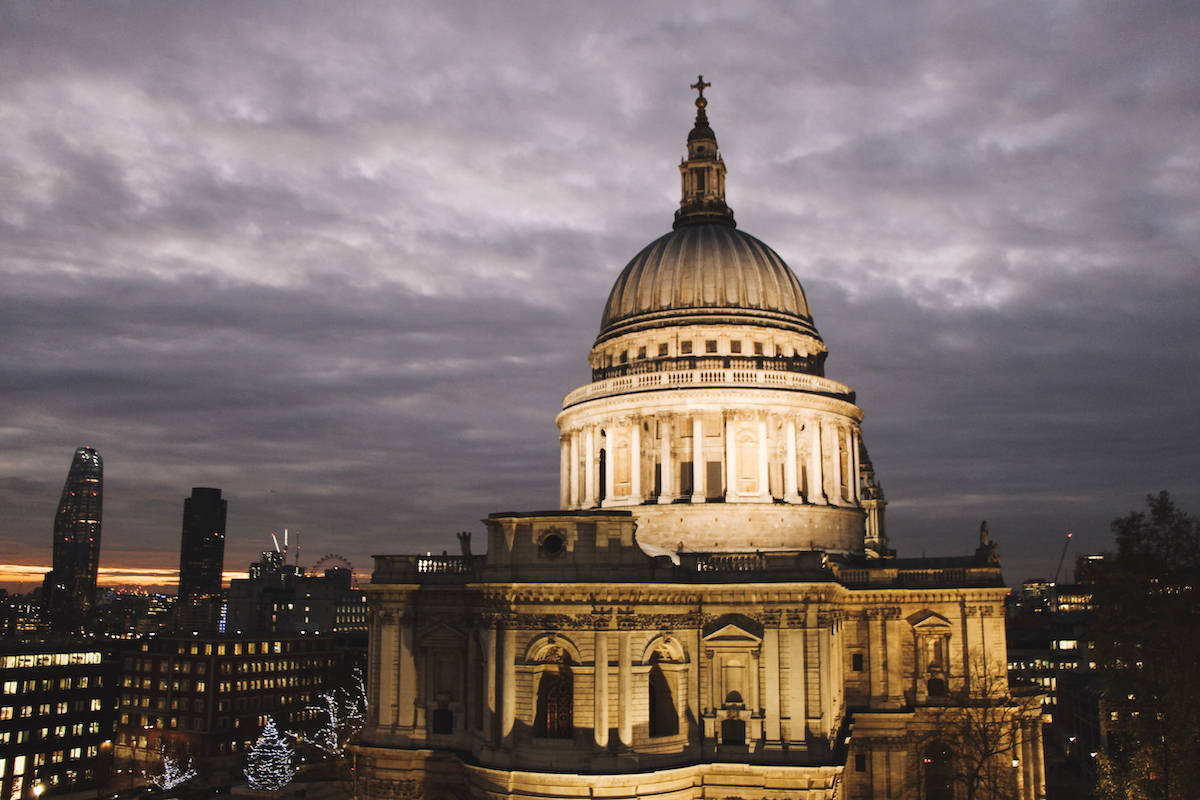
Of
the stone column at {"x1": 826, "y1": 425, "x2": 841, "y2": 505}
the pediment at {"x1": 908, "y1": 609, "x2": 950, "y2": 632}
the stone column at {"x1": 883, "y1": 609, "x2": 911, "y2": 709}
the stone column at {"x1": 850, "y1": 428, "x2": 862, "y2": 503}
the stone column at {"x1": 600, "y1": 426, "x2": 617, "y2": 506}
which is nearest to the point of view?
A: the stone column at {"x1": 883, "y1": 609, "x2": 911, "y2": 709}

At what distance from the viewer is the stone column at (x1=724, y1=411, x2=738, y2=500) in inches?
2549

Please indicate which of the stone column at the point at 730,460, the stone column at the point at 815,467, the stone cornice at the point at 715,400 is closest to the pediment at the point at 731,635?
the stone column at the point at 730,460

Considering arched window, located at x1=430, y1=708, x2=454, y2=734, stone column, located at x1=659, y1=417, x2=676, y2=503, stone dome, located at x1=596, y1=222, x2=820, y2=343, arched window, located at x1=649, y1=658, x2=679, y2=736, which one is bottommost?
arched window, located at x1=430, y1=708, x2=454, y2=734

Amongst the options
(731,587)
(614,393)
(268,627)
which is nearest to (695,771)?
(731,587)

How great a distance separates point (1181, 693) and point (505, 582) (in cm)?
3063

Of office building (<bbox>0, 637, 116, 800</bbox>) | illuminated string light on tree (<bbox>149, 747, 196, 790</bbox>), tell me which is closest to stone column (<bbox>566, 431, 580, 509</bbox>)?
illuminated string light on tree (<bbox>149, 747, 196, 790</bbox>)

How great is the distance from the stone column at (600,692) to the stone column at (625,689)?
618mm

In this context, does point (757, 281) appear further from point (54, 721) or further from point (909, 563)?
point (54, 721)

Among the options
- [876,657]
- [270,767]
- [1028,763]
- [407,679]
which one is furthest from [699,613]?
[270,767]

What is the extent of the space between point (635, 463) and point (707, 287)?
1405 cm

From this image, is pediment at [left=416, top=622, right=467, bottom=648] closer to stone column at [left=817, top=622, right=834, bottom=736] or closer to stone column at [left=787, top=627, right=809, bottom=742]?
stone column at [left=787, top=627, right=809, bottom=742]

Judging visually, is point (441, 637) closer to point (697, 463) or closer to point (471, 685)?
point (471, 685)

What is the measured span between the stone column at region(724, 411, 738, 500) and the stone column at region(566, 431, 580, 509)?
445 inches

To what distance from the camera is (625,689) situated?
48312 millimetres
